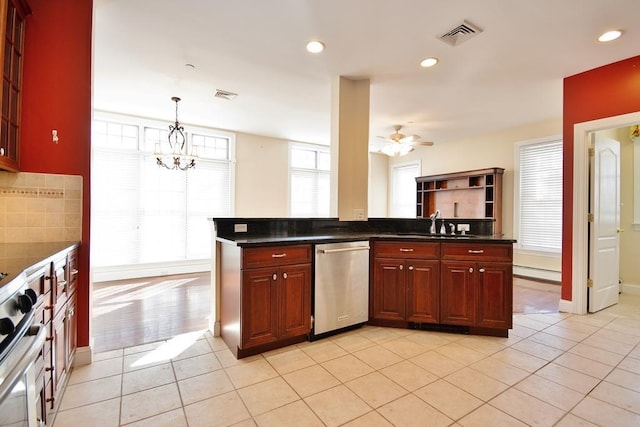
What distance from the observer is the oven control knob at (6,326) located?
89cm

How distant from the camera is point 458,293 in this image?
112 inches

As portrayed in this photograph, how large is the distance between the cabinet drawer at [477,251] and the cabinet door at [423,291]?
0.16 metres

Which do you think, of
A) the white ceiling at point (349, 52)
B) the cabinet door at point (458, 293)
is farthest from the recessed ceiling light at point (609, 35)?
the cabinet door at point (458, 293)

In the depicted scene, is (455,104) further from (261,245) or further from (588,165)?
(261,245)

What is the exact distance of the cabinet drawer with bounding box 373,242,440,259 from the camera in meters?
2.90

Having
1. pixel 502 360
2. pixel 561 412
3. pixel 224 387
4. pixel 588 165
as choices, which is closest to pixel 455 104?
pixel 588 165

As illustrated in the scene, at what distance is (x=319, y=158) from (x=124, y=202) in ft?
13.8

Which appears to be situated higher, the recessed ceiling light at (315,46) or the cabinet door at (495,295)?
the recessed ceiling light at (315,46)

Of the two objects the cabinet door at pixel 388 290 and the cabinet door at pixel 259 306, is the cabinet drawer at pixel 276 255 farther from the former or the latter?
the cabinet door at pixel 388 290

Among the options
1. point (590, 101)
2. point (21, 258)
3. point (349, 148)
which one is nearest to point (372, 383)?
point (21, 258)

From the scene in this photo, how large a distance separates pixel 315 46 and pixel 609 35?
263 centimetres

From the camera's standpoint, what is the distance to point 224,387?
6.57 ft

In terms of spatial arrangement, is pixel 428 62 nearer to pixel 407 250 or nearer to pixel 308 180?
pixel 407 250

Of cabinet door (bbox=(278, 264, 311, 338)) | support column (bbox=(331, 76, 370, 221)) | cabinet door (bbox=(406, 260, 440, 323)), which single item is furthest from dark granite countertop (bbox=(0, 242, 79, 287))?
cabinet door (bbox=(406, 260, 440, 323))
